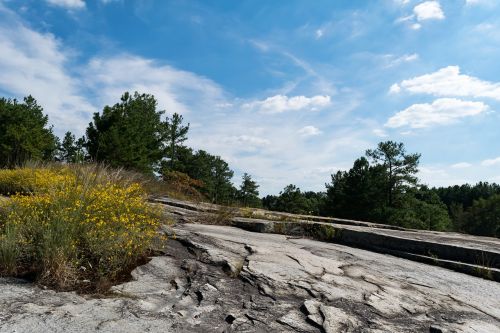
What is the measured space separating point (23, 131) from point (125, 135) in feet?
40.1

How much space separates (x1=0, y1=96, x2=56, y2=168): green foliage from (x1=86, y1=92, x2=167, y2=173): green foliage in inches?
294

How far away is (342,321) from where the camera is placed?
2932 mm

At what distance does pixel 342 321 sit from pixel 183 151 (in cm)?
4137

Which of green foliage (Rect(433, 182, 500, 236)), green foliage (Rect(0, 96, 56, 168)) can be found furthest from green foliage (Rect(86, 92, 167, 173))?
green foliage (Rect(433, 182, 500, 236))

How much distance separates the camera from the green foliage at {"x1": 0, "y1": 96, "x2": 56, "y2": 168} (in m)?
31.0

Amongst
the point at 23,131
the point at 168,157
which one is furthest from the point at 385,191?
the point at 23,131

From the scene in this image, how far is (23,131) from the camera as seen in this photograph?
3144 cm

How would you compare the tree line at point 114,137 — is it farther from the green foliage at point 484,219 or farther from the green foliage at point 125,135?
the green foliage at point 484,219

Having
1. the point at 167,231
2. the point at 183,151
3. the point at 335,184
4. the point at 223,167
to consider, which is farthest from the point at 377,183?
the point at 167,231

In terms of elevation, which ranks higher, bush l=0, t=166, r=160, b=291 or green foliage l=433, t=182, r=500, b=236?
green foliage l=433, t=182, r=500, b=236

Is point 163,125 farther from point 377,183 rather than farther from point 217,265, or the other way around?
point 217,265

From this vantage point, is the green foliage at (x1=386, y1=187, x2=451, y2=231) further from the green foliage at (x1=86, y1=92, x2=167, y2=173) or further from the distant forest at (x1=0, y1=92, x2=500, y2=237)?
the green foliage at (x1=86, y1=92, x2=167, y2=173)

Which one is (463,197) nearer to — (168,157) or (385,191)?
(385,191)

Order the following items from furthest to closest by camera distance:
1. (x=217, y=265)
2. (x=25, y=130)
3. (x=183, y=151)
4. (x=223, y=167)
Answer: (x=223, y=167), (x=183, y=151), (x=25, y=130), (x=217, y=265)
